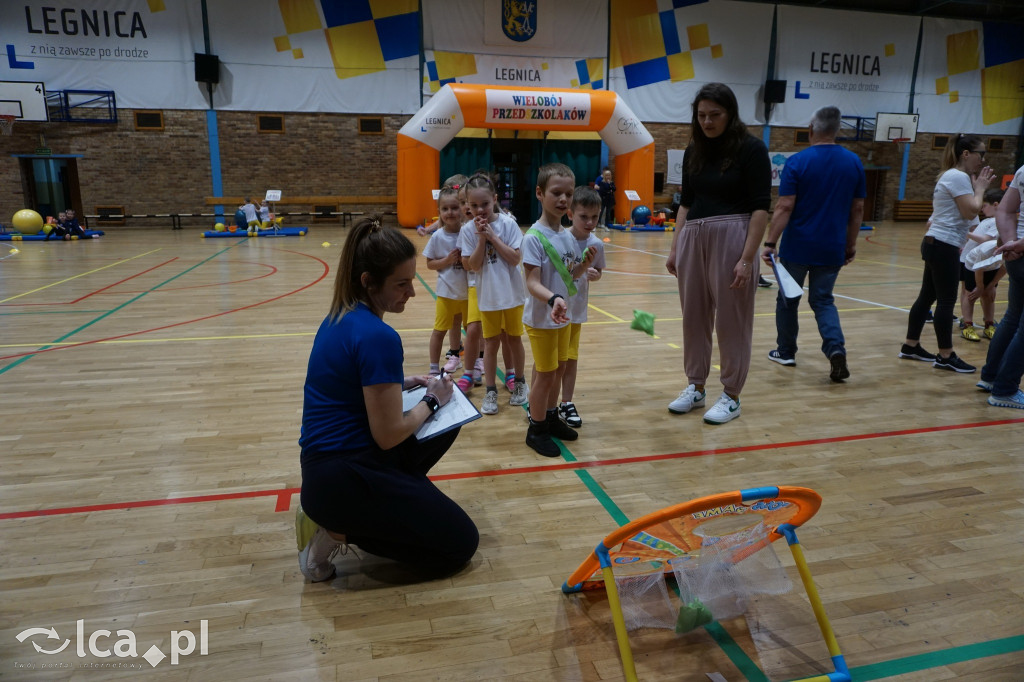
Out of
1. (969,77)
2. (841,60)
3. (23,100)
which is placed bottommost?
(23,100)

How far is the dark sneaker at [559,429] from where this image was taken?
3441 millimetres

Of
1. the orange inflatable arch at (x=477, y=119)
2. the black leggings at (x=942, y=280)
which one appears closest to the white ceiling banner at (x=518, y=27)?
the orange inflatable arch at (x=477, y=119)

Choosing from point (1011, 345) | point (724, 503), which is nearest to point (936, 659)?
point (724, 503)

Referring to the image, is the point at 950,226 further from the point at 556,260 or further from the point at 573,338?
the point at 556,260

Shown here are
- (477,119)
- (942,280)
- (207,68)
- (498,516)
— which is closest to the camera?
(498,516)

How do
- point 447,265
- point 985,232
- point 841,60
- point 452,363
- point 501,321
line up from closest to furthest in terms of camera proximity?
point 501,321 < point 447,265 < point 452,363 < point 985,232 < point 841,60

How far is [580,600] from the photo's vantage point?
2.14 meters

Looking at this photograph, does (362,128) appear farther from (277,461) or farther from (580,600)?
(580,600)

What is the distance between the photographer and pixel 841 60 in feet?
63.3

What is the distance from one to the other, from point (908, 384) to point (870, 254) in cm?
892

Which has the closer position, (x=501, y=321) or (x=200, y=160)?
(x=501, y=321)

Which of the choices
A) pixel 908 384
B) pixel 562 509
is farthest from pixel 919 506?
pixel 908 384

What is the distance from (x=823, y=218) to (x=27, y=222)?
15550 mm

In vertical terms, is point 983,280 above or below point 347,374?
below
